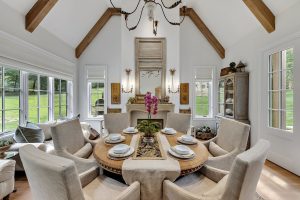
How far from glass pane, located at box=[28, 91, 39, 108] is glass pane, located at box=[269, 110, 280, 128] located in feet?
16.4

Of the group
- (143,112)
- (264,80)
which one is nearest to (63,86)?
(143,112)

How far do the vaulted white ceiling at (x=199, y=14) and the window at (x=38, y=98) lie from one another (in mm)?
1206

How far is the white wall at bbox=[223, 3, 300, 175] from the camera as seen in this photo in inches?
114

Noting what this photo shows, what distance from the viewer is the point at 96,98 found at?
6.04 m

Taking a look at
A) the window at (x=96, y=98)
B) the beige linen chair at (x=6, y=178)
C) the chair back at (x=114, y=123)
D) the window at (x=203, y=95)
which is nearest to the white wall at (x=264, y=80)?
the window at (x=203, y=95)

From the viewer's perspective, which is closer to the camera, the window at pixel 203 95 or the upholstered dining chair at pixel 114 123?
the upholstered dining chair at pixel 114 123

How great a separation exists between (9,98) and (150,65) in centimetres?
349

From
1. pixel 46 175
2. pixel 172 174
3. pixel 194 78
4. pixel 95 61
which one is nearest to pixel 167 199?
pixel 172 174

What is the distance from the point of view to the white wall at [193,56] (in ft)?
19.2

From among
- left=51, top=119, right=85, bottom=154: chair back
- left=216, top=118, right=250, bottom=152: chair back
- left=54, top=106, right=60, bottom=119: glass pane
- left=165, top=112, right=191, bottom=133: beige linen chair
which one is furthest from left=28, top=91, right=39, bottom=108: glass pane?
left=216, top=118, right=250, bottom=152: chair back

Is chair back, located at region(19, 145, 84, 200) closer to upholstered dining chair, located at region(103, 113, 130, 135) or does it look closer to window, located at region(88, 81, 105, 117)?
upholstered dining chair, located at region(103, 113, 130, 135)

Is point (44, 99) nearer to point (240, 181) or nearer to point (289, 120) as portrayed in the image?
point (240, 181)

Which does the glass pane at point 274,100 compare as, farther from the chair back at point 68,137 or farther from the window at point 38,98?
the window at point 38,98

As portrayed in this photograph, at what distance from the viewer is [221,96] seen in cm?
546
